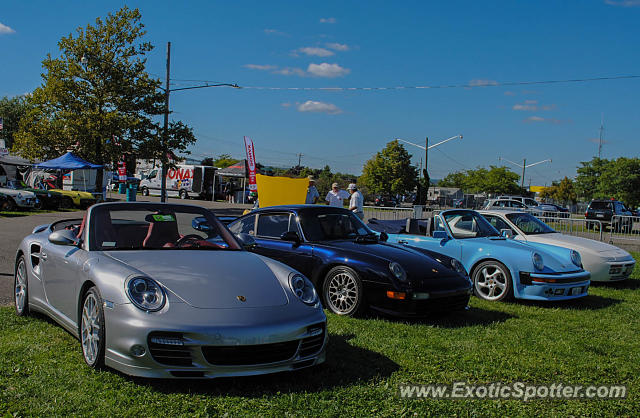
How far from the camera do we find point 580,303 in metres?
7.74

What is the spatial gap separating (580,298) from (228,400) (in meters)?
6.67

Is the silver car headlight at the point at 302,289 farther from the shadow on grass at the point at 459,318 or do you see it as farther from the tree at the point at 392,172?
the tree at the point at 392,172

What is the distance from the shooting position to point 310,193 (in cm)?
1530

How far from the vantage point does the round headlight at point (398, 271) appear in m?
5.70

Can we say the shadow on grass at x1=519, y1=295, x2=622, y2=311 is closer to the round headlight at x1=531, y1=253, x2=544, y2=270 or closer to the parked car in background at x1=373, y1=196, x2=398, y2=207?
the round headlight at x1=531, y1=253, x2=544, y2=270

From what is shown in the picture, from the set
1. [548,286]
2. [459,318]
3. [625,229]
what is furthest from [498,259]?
[625,229]

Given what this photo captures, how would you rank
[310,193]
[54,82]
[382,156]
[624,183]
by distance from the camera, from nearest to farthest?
[310,193], [54,82], [624,183], [382,156]

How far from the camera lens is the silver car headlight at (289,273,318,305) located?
4.10m

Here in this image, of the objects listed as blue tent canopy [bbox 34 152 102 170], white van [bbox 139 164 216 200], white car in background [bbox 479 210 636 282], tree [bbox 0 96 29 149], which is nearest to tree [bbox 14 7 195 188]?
blue tent canopy [bbox 34 152 102 170]

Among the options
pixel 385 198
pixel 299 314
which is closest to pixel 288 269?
pixel 299 314

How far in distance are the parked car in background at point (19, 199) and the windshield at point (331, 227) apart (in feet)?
64.4

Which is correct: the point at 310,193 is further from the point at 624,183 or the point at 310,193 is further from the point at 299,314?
the point at 624,183

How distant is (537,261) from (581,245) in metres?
2.79

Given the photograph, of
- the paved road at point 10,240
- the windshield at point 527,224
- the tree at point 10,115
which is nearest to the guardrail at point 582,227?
the windshield at point 527,224
